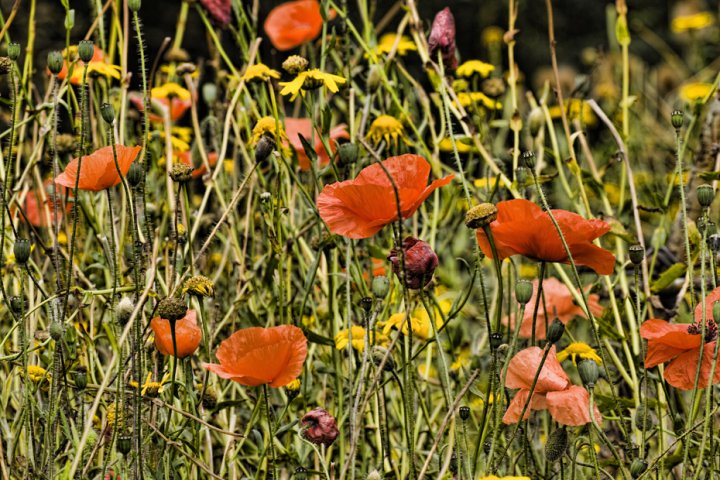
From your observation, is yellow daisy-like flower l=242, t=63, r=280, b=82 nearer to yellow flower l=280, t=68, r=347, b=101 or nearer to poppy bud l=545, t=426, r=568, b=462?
yellow flower l=280, t=68, r=347, b=101

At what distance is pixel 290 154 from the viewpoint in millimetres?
1430

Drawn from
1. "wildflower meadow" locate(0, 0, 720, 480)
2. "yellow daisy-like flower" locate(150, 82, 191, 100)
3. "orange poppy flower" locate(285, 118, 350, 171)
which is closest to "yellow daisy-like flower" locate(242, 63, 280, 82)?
"wildflower meadow" locate(0, 0, 720, 480)

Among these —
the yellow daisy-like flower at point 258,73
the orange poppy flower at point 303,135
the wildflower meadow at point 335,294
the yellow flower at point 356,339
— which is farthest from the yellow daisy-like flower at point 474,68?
the yellow flower at point 356,339

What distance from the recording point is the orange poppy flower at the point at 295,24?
174 centimetres

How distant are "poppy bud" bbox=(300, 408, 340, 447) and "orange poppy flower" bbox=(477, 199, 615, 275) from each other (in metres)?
0.21

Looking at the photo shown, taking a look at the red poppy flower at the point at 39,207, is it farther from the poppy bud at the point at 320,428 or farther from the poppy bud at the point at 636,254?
the poppy bud at the point at 636,254

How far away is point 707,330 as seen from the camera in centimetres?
98

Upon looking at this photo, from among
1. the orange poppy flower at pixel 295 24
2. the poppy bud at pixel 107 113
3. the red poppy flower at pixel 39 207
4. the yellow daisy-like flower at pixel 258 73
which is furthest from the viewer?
the orange poppy flower at pixel 295 24

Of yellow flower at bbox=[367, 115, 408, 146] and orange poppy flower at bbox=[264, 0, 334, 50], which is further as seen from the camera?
orange poppy flower at bbox=[264, 0, 334, 50]

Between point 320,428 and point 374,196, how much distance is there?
0.21m

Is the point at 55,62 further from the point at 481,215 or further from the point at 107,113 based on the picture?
the point at 481,215

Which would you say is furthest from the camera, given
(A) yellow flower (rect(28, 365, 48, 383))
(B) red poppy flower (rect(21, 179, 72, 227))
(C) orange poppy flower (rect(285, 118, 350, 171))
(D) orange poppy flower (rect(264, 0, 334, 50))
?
(D) orange poppy flower (rect(264, 0, 334, 50))

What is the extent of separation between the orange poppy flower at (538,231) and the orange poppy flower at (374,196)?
62 millimetres

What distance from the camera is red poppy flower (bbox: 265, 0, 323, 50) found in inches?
68.5
